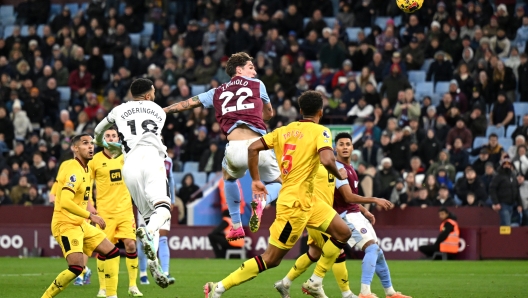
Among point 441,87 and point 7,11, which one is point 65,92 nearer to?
point 7,11

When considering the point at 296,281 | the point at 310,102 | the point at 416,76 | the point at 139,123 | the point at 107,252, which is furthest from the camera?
the point at 416,76

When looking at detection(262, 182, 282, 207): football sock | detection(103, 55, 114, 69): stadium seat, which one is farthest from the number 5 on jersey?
detection(103, 55, 114, 69): stadium seat

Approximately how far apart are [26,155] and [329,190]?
16632mm

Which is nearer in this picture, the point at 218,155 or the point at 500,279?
the point at 500,279

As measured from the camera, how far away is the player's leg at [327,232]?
36.4ft

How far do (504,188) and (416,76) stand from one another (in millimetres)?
5266

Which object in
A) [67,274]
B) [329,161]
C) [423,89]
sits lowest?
[67,274]

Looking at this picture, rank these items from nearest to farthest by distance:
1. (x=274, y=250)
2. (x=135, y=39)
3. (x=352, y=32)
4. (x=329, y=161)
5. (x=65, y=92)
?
(x=329, y=161) < (x=274, y=250) < (x=352, y=32) < (x=65, y=92) < (x=135, y=39)

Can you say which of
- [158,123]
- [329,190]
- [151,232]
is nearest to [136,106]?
[158,123]

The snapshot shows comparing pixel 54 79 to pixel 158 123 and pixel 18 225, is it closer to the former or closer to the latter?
pixel 18 225

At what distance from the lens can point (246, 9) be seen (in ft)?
98.3

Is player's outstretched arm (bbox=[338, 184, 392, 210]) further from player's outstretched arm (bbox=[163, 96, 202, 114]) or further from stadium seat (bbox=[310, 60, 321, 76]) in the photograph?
stadium seat (bbox=[310, 60, 321, 76])

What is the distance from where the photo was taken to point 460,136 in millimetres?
24031

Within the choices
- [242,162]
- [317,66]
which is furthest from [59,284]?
[317,66]
